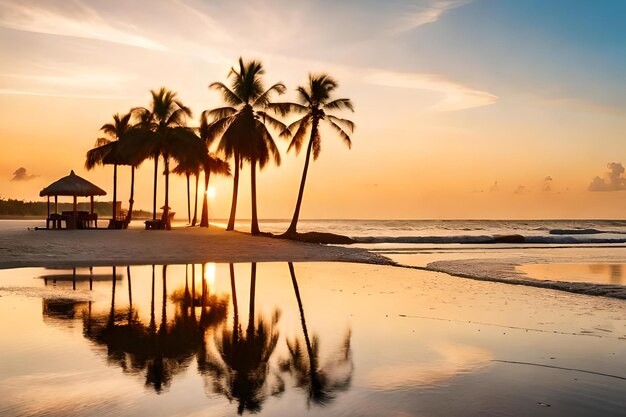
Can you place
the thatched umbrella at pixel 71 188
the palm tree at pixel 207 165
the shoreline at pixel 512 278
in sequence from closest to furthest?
the shoreline at pixel 512 278 < the thatched umbrella at pixel 71 188 < the palm tree at pixel 207 165

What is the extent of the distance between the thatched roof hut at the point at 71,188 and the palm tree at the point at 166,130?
4.86m

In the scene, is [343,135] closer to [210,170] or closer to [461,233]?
[210,170]

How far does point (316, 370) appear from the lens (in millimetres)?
7734

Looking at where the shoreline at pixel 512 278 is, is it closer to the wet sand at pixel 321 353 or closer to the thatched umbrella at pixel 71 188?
the wet sand at pixel 321 353

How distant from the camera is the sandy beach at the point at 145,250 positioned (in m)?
24.6

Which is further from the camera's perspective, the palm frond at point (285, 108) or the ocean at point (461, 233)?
the ocean at point (461, 233)

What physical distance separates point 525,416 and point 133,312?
866 centimetres

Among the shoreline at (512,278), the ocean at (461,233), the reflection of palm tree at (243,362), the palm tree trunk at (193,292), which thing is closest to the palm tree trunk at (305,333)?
the reflection of palm tree at (243,362)

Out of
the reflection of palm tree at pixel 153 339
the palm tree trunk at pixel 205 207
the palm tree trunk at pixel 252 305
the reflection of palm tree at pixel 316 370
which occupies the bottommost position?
the reflection of palm tree at pixel 316 370

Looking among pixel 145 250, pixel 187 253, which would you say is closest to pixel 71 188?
pixel 145 250

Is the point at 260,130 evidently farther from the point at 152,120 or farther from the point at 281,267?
the point at 281,267

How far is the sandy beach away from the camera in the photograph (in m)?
24.6

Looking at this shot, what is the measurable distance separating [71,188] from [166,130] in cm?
810

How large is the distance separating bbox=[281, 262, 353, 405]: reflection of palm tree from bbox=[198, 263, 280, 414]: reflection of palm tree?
0.37 metres
